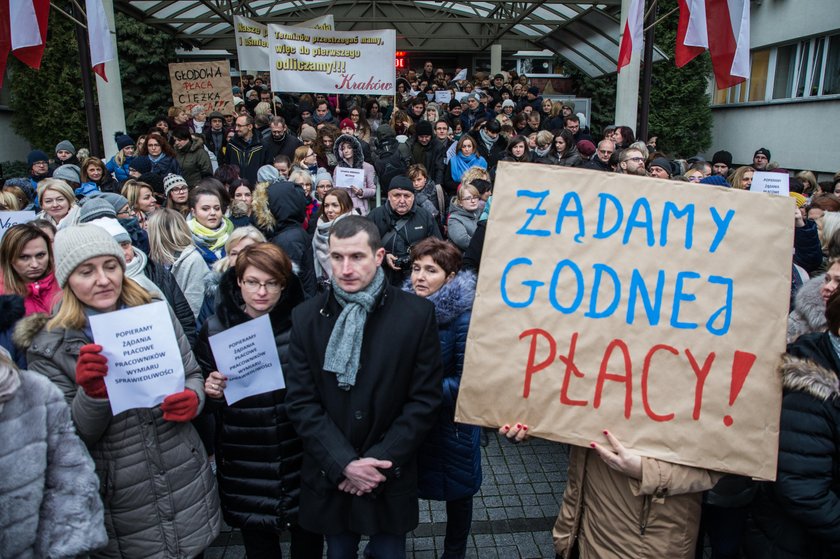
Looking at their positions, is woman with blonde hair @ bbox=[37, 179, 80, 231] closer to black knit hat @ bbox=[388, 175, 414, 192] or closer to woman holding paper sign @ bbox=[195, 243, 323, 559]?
black knit hat @ bbox=[388, 175, 414, 192]

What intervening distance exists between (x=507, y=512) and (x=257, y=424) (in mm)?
1894

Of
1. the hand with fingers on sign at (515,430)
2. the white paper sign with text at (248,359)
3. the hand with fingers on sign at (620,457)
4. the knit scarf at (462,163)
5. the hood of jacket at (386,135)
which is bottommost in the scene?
the hand with fingers on sign at (620,457)

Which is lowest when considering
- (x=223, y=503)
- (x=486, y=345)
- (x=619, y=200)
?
(x=223, y=503)

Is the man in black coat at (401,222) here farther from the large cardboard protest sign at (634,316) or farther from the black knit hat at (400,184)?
the large cardboard protest sign at (634,316)

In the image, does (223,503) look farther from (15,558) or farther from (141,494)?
(15,558)

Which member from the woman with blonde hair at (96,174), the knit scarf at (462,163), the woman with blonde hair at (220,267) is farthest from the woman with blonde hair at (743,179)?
the woman with blonde hair at (96,174)

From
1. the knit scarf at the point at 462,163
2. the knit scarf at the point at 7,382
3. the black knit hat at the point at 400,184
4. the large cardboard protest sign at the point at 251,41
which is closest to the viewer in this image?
the knit scarf at the point at 7,382

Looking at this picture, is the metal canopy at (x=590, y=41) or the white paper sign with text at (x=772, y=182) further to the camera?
the metal canopy at (x=590, y=41)

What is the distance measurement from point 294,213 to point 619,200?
3.29 meters

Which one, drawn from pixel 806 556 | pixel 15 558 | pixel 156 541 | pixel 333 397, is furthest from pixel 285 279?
pixel 806 556

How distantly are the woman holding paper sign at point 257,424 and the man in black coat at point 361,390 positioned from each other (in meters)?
0.24

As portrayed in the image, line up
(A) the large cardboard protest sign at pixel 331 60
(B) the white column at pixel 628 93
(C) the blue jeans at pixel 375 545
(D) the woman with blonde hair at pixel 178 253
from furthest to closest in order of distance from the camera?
(B) the white column at pixel 628 93 < (A) the large cardboard protest sign at pixel 331 60 < (D) the woman with blonde hair at pixel 178 253 < (C) the blue jeans at pixel 375 545

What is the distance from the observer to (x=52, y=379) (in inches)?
94.5

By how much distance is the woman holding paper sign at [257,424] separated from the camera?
2752mm
